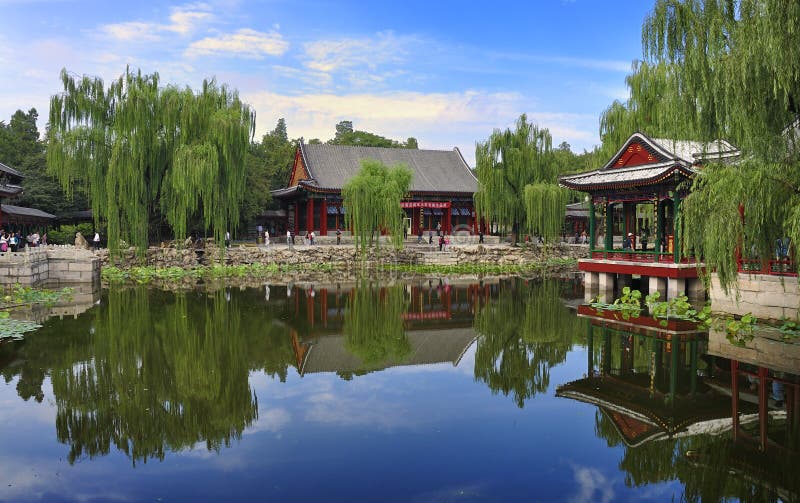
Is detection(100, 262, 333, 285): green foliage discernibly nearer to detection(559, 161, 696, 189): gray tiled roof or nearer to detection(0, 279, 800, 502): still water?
detection(0, 279, 800, 502): still water

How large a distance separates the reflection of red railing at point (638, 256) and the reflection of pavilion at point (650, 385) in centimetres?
374

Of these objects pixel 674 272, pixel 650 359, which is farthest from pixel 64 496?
pixel 674 272

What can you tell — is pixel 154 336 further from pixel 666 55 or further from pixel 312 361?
pixel 666 55

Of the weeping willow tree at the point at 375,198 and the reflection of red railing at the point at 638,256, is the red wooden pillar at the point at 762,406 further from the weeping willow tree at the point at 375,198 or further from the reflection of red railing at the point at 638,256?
the weeping willow tree at the point at 375,198

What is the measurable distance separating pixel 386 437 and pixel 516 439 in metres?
1.34

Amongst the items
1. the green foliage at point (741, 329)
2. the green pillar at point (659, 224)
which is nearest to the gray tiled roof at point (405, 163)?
the green pillar at point (659, 224)

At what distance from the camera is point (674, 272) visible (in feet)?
50.0

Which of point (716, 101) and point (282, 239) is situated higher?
point (716, 101)

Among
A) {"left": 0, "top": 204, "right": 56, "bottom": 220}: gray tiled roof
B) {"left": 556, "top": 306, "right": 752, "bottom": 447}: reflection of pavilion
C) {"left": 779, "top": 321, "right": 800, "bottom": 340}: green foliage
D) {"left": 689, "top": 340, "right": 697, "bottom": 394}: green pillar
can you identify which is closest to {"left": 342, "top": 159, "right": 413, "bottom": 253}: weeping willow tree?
{"left": 0, "top": 204, "right": 56, "bottom": 220}: gray tiled roof

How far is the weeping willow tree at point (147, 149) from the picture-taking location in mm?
21562

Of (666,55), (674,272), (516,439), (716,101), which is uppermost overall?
(666,55)

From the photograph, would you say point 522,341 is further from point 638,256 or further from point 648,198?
point 648,198

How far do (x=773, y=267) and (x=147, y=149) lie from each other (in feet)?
64.7

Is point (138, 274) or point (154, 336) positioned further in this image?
point (138, 274)
